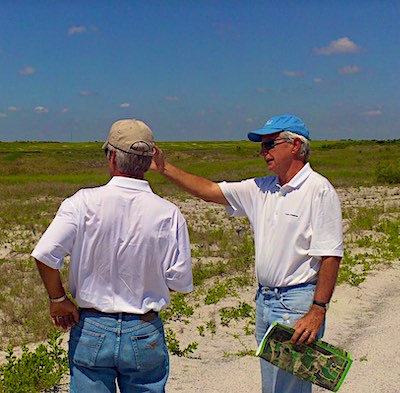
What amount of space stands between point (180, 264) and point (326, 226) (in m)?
0.86

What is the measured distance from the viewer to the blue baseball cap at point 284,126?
3369 millimetres

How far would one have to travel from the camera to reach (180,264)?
287cm

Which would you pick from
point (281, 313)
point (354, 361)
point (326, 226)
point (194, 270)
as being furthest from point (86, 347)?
point (194, 270)

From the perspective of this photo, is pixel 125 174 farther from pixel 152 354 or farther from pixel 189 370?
pixel 189 370

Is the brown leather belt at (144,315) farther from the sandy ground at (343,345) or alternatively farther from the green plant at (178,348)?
the green plant at (178,348)

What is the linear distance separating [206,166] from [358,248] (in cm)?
3023

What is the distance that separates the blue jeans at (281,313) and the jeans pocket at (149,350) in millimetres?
789

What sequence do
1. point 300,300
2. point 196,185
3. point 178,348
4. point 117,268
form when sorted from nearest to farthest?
1. point 117,268
2. point 300,300
3. point 196,185
4. point 178,348

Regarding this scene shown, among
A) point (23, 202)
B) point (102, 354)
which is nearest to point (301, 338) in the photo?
point (102, 354)

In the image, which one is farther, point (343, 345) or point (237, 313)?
point (237, 313)

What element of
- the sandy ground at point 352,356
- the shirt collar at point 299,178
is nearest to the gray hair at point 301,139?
the shirt collar at point 299,178

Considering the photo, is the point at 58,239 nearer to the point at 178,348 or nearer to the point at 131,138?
the point at 131,138

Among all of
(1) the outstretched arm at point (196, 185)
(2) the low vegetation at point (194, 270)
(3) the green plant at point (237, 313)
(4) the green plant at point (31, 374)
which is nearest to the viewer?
(1) the outstretched arm at point (196, 185)

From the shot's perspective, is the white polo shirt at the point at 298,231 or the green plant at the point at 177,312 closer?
the white polo shirt at the point at 298,231
